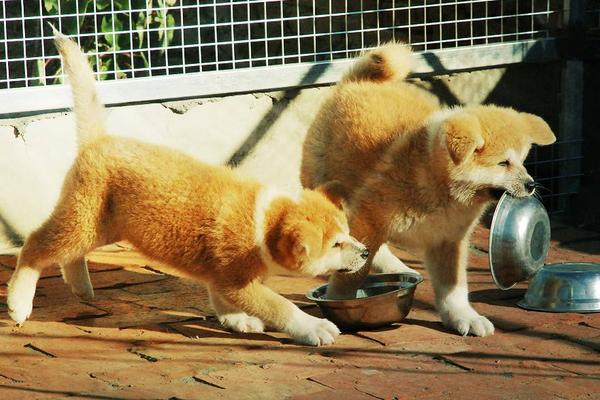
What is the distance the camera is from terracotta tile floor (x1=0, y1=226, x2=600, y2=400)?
12.5 feet

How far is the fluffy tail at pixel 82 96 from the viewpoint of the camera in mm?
4746

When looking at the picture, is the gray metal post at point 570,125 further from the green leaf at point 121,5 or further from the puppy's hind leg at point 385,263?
the green leaf at point 121,5

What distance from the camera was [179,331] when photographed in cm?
459

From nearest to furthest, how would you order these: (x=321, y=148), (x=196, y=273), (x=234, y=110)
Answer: (x=196, y=273)
(x=321, y=148)
(x=234, y=110)

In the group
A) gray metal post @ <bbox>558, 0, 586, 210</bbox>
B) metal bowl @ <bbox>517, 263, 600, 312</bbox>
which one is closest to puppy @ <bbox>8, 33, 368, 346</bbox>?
metal bowl @ <bbox>517, 263, 600, 312</bbox>

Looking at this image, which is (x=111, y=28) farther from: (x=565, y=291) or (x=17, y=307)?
(x=565, y=291)

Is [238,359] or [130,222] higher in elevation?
[130,222]

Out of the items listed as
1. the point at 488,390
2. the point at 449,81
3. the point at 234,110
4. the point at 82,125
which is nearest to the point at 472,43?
the point at 449,81

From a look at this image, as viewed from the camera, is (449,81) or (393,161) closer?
(393,161)

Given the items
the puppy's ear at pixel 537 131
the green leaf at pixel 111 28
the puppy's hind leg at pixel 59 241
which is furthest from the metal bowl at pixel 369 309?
the green leaf at pixel 111 28

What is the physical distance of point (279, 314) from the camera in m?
4.34

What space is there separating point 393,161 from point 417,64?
2.12 metres

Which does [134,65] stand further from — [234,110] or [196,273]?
[196,273]

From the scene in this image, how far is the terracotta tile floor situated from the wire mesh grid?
1.71 metres
